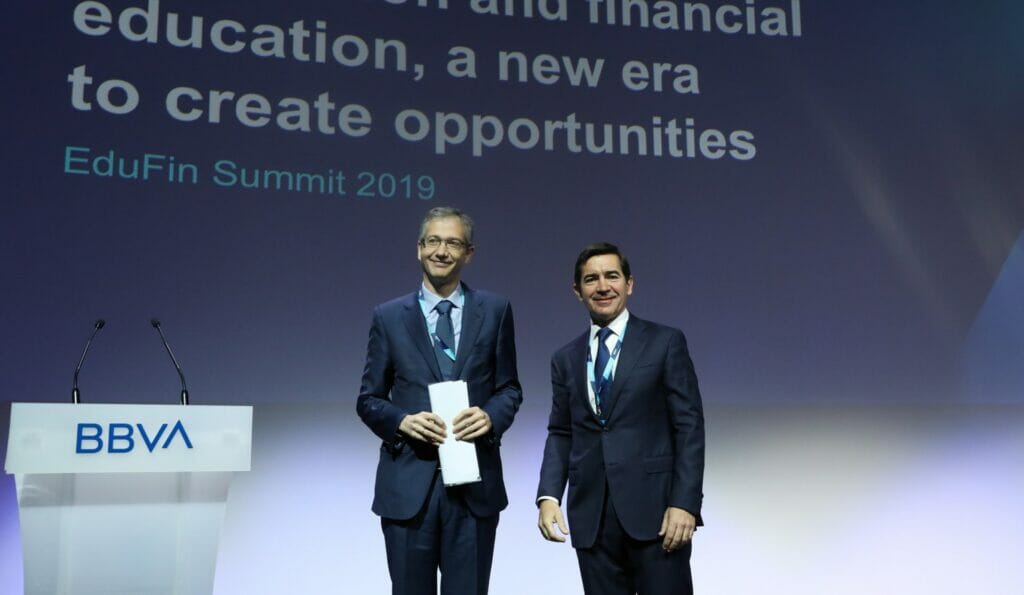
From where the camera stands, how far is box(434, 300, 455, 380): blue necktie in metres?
2.35

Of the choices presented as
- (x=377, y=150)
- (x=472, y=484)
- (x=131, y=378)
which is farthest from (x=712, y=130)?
(x=131, y=378)

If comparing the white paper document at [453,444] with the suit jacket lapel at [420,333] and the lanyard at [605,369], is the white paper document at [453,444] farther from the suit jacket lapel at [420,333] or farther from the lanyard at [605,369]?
the lanyard at [605,369]

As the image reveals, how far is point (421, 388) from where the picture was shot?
232cm

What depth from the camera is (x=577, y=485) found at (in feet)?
7.64

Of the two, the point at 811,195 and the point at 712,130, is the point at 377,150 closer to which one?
the point at 712,130

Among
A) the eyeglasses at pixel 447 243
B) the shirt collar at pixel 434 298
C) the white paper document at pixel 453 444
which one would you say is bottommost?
the white paper document at pixel 453 444

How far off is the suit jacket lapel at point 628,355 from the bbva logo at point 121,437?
3.48 ft

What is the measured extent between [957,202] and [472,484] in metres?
2.98

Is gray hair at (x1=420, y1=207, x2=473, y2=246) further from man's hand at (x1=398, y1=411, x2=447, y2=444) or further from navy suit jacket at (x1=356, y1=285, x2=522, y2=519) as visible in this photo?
man's hand at (x1=398, y1=411, x2=447, y2=444)

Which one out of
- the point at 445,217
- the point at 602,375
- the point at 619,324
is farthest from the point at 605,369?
the point at 445,217

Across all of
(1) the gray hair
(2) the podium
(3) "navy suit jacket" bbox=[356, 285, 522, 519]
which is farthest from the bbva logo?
(1) the gray hair

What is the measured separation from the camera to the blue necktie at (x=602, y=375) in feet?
7.70

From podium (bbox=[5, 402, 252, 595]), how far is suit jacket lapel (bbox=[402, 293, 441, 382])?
0.47m

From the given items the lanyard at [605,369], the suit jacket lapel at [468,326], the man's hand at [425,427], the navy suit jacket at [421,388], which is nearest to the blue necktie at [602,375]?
the lanyard at [605,369]
